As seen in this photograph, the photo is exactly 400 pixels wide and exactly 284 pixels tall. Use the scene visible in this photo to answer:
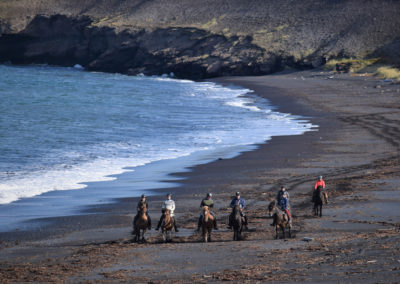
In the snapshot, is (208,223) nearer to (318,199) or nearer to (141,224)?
(141,224)

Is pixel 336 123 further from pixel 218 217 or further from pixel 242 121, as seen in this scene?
pixel 218 217

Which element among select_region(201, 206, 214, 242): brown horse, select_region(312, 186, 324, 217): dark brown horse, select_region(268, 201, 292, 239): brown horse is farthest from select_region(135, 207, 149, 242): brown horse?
select_region(312, 186, 324, 217): dark brown horse

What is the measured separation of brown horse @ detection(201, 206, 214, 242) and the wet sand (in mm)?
247

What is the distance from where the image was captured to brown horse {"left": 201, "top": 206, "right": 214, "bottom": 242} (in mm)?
15461

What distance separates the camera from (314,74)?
290 ft

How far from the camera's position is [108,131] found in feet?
127

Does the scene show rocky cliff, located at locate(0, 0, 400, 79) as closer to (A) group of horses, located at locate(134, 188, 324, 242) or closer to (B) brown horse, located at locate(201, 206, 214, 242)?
(A) group of horses, located at locate(134, 188, 324, 242)

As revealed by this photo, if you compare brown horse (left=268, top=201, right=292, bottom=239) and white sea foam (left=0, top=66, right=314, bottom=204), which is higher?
white sea foam (left=0, top=66, right=314, bottom=204)

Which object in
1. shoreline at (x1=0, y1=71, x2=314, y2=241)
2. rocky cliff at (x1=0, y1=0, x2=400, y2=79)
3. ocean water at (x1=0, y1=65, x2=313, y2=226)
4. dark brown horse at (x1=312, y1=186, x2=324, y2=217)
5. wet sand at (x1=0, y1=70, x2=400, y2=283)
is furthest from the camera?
rocky cliff at (x1=0, y1=0, x2=400, y2=79)

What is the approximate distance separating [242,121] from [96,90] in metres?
33.4

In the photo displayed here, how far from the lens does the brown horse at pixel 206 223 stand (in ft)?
50.7

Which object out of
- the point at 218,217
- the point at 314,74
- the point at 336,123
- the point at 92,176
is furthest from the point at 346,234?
the point at 314,74

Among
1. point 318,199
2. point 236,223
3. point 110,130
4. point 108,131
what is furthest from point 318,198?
point 110,130

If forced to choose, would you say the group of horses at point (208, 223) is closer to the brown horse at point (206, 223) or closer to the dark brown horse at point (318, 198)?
the brown horse at point (206, 223)
